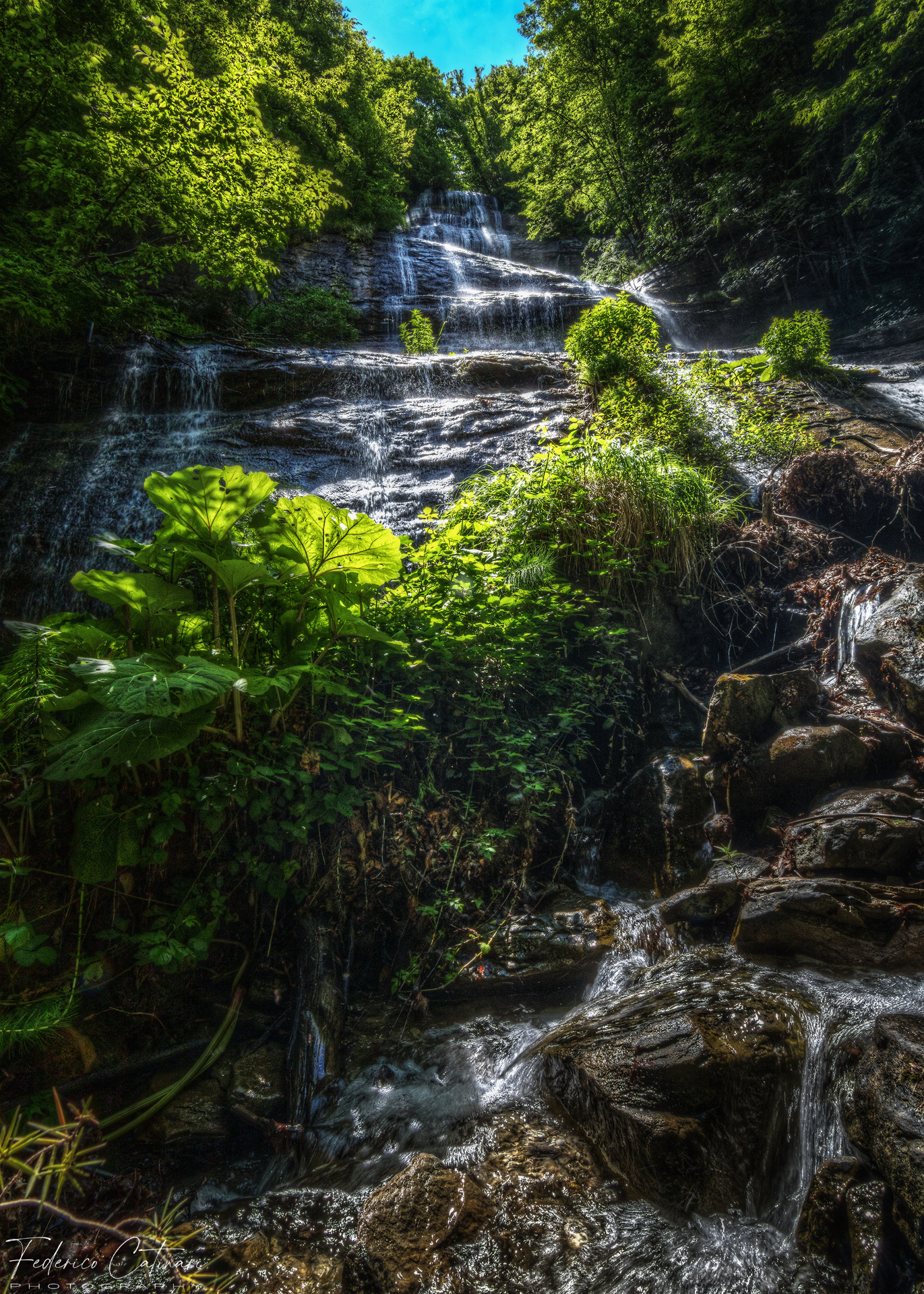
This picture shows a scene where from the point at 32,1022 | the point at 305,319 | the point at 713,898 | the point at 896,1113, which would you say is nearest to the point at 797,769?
the point at 713,898

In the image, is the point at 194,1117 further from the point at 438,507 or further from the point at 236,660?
the point at 438,507

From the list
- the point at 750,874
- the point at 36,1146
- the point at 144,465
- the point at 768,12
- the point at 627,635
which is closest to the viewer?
the point at 36,1146

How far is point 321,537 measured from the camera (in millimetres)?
2459

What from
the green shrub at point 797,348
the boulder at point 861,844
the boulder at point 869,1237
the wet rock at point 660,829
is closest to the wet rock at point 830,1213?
the boulder at point 869,1237

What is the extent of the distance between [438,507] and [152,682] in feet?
16.2

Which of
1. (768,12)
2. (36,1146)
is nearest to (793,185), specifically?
(768,12)

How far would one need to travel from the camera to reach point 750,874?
3.21 m

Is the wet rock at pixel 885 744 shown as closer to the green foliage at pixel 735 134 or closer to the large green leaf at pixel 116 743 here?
the large green leaf at pixel 116 743

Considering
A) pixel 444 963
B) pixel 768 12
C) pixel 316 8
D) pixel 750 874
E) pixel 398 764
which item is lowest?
pixel 444 963

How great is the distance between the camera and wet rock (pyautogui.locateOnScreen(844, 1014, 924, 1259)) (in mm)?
1498

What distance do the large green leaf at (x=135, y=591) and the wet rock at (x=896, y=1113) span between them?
310 cm

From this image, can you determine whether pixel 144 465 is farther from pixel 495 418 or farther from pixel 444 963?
pixel 444 963

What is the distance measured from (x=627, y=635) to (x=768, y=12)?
19465 mm

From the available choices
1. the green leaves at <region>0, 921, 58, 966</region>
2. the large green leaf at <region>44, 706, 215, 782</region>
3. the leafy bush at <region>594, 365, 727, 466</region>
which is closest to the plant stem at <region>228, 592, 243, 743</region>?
the large green leaf at <region>44, 706, 215, 782</region>
